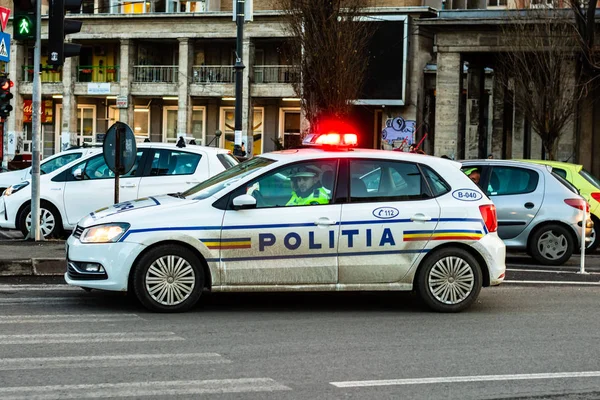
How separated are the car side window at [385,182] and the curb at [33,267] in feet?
14.3

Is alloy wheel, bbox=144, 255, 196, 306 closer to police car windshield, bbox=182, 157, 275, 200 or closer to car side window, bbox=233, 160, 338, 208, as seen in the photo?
police car windshield, bbox=182, 157, 275, 200

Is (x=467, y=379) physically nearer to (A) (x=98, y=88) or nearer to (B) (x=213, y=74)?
(B) (x=213, y=74)

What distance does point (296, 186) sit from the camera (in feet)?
33.9

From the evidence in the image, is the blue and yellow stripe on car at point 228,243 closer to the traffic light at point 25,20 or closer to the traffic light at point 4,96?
the traffic light at point 25,20

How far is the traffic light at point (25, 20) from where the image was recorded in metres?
15.5

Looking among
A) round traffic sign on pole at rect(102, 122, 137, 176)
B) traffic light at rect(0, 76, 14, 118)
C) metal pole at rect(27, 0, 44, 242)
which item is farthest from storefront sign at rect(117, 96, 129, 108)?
round traffic sign on pole at rect(102, 122, 137, 176)

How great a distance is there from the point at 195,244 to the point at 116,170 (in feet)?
13.9

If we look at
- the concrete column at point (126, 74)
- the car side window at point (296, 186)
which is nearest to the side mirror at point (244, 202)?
the car side window at point (296, 186)

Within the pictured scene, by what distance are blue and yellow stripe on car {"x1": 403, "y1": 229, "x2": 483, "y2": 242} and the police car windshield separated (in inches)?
60.3

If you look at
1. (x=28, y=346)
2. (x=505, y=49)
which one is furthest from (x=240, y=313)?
(x=505, y=49)

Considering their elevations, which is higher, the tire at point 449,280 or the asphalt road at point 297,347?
the tire at point 449,280

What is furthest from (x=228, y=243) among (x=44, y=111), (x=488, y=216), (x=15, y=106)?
(x=44, y=111)

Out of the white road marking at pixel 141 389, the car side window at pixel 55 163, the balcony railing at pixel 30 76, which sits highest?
the balcony railing at pixel 30 76

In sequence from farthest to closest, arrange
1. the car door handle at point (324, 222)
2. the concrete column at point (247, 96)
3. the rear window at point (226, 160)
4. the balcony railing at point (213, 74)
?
1. the balcony railing at point (213, 74)
2. the concrete column at point (247, 96)
3. the rear window at point (226, 160)
4. the car door handle at point (324, 222)
